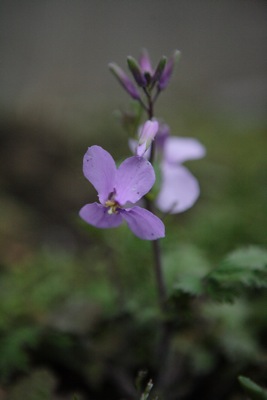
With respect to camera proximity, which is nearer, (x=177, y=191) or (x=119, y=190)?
(x=119, y=190)

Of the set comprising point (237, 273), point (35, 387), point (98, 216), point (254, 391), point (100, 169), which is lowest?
point (35, 387)

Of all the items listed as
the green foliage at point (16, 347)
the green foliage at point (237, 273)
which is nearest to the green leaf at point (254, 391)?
the green foliage at point (237, 273)

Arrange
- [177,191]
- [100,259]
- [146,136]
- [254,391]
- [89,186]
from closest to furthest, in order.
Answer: [254,391], [146,136], [177,191], [100,259], [89,186]

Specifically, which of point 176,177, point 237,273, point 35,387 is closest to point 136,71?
point 176,177

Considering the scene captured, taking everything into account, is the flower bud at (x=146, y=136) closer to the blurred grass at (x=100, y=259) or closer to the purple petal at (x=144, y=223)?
the purple petal at (x=144, y=223)

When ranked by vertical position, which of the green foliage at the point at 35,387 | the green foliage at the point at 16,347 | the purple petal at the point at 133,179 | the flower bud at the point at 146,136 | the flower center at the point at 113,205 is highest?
the flower bud at the point at 146,136

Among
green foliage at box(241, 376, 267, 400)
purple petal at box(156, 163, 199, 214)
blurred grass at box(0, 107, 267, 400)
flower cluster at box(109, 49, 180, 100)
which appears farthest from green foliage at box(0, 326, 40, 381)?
flower cluster at box(109, 49, 180, 100)

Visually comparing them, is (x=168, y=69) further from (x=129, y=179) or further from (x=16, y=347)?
(x=16, y=347)

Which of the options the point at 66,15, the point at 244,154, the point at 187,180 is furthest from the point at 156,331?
the point at 66,15
